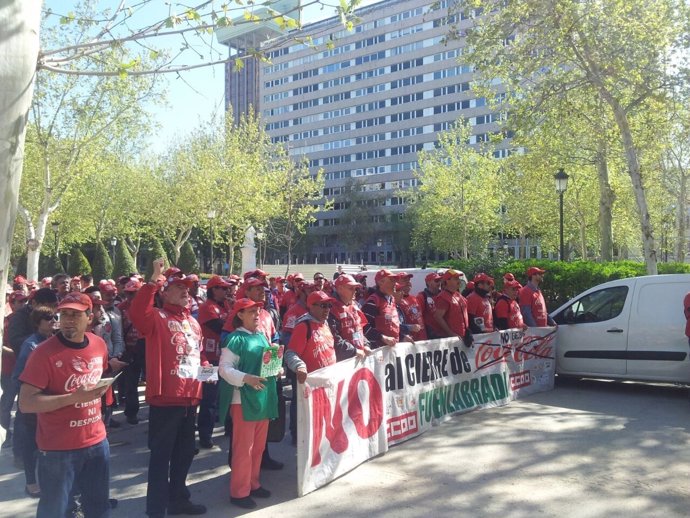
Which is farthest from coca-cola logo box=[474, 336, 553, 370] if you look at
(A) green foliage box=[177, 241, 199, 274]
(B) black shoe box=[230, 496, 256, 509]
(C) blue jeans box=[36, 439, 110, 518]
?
(A) green foliage box=[177, 241, 199, 274]

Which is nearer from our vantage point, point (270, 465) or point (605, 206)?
point (270, 465)

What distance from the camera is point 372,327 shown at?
7.81 meters

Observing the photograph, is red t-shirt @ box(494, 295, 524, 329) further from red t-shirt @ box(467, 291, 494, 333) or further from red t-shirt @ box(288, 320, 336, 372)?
red t-shirt @ box(288, 320, 336, 372)

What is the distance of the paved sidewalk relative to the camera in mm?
5230

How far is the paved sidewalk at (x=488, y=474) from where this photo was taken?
17.2ft

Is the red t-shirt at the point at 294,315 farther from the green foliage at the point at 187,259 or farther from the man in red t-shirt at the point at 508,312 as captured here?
the green foliage at the point at 187,259

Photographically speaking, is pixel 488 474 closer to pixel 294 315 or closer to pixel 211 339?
pixel 294 315

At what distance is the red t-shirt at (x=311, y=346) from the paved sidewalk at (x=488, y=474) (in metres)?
1.10

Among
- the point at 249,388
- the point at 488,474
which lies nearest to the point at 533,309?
the point at 488,474

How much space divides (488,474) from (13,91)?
5.23 metres

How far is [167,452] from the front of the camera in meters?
4.85

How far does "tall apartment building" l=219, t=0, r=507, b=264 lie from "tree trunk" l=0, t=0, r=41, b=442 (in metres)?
78.5

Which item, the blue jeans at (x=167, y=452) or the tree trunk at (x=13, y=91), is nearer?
the tree trunk at (x=13, y=91)

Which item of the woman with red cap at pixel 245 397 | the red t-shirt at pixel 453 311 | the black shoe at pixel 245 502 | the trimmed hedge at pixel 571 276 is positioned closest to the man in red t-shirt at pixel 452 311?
the red t-shirt at pixel 453 311
